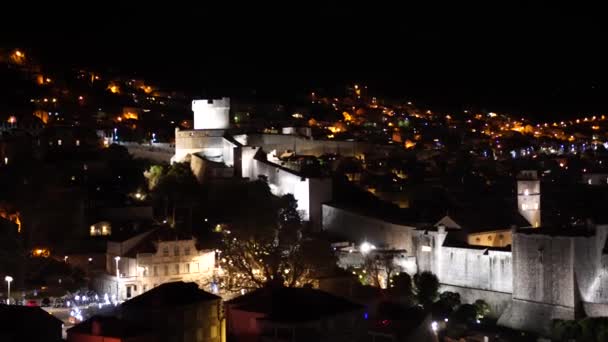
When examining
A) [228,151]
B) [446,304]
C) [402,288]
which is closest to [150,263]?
[402,288]

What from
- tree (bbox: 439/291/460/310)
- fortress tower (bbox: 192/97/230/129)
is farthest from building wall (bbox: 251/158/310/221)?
tree (bbox: 439/291/460/310)

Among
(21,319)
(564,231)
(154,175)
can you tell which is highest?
(154,175)

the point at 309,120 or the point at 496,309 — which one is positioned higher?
the point at 309,120

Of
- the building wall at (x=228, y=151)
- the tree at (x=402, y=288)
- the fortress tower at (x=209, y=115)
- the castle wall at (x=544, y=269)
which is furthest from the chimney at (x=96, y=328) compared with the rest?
the fortress tower at (x=209, y=115)

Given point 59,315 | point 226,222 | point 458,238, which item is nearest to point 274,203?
point 226,222

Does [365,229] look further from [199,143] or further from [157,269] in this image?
[199,143]

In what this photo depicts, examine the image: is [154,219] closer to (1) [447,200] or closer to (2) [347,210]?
(2) [347,210]
